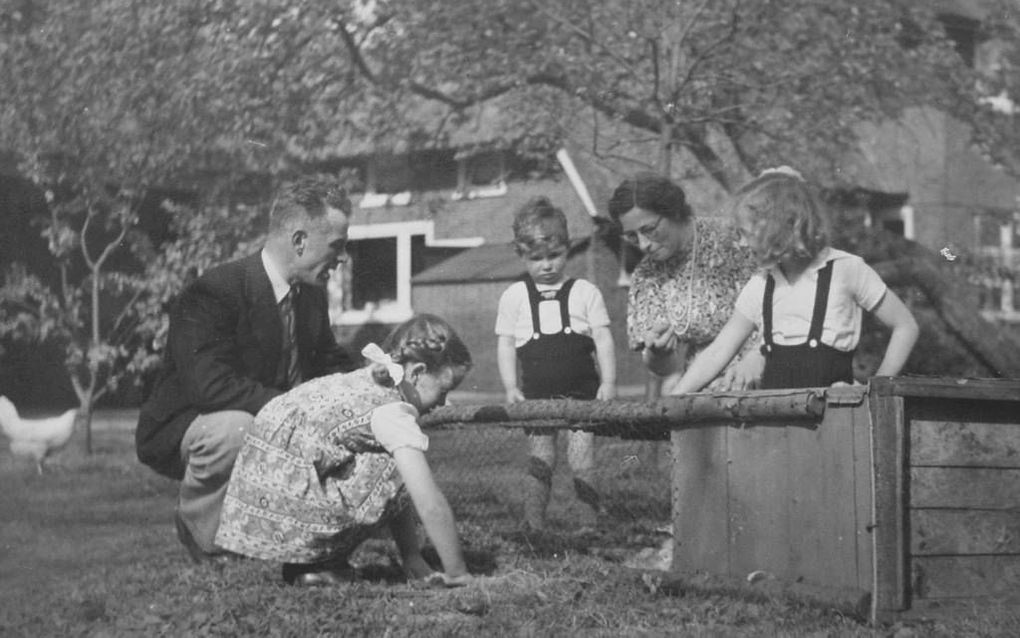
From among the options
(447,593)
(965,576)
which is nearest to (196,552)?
(447,593)

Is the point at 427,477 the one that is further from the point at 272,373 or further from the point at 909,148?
the point at 909,148

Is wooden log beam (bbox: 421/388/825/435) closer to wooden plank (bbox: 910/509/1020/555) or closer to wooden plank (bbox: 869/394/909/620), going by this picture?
wooden plank (bbox: 869/394/909/620)

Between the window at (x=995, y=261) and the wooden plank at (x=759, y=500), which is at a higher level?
the window at (x=995, y=261)

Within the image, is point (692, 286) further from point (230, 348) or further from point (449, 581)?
point (449, 581)

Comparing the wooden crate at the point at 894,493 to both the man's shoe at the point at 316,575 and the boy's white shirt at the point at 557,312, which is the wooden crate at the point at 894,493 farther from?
the boy's white shirt at the point at 557,312

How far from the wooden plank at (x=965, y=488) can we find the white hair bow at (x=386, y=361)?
1599 millimetres

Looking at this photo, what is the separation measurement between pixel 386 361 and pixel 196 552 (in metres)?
1.34

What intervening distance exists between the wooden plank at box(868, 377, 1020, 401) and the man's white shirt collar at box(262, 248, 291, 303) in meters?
2.31

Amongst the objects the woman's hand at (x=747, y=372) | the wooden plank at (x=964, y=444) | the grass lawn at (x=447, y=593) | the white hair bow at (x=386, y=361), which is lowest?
the grass lawn at (x=447, y=593)

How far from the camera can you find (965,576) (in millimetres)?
4297

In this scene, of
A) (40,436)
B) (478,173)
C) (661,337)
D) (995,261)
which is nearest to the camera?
(661,337)

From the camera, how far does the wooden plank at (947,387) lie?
407 centimetres

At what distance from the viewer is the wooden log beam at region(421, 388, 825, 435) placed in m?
4.43

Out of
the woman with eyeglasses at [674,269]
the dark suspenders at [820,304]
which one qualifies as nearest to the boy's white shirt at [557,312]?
the woman with eyeglasses at [674,269]
